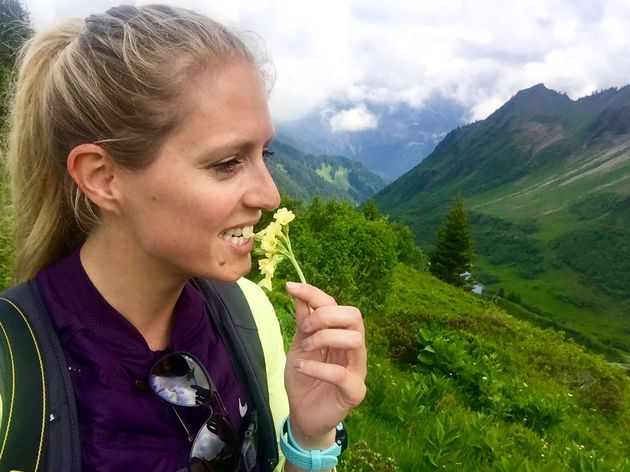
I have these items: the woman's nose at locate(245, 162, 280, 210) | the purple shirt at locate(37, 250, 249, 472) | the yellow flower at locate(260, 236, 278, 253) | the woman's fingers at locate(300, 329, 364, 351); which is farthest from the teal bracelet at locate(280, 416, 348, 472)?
the woman's nose at locate(245, 162, 280, 210)

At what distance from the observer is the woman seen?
6.66 feet

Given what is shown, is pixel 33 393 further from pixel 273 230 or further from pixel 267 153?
pixel 267 153

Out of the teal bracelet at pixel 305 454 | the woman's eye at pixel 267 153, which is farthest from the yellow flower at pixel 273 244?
the teal bracelet at pixel 305 454

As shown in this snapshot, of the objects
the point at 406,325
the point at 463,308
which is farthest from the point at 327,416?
the point at 463,308

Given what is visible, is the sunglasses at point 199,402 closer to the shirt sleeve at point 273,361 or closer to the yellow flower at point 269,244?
the shirt sleeve at point 273,361

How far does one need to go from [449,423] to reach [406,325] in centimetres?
719

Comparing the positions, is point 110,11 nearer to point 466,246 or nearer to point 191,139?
point 191,139

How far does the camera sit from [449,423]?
4910 mm

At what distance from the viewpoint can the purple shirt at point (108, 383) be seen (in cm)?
192

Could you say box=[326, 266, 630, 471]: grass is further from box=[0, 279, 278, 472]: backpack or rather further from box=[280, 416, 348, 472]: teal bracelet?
box=[0, 279, 278, 472]: backpack

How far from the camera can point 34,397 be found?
1.69 metres

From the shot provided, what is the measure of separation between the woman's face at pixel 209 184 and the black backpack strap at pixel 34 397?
54 centimetres

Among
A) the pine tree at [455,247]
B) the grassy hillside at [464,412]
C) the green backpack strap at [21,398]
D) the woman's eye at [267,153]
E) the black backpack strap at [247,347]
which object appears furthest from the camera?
the pine tree at [455,247]

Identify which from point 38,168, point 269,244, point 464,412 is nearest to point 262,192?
point 269,244
